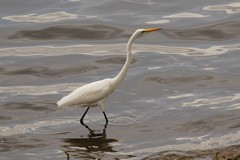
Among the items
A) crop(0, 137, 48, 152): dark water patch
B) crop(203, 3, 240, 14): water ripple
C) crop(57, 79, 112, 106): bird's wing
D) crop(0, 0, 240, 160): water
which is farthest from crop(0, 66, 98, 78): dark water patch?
crop(203, 3, 240, 14): water ripple

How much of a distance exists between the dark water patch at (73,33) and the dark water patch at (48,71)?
8.91ft

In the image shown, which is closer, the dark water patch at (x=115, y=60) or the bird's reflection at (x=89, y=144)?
the bird's reflection at (x=89, y=144)

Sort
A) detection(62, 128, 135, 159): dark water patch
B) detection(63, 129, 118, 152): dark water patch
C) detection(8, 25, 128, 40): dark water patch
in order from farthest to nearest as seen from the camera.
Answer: detection(8, 25, 128, 40): dark water patch → detection(63, 129, 118, 152): dark water patch → detection(62, 128, 135, 159): dark water patch

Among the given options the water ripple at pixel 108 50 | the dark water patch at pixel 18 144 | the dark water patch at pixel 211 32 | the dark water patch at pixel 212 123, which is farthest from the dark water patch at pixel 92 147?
the dark water patch at pixel 211 32

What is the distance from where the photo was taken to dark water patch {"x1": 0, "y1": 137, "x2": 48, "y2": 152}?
11.2 metres

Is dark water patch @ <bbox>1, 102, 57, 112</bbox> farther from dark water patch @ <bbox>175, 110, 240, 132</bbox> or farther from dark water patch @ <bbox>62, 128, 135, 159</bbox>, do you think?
dark water patch @ <bbox>175, 110, 240, 132</bbox>

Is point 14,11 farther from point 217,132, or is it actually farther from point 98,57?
point 217,132

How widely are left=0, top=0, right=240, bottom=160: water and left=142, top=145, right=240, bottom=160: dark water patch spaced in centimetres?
5

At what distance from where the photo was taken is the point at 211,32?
61.1ft

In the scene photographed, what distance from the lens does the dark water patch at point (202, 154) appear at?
8.75 metres

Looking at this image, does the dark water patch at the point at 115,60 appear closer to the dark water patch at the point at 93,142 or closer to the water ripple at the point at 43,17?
the water ripple at the point at 43,17

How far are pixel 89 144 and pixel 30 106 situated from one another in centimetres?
242

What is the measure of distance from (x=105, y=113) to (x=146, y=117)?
71cm

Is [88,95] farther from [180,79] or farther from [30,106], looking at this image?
[180,79]
